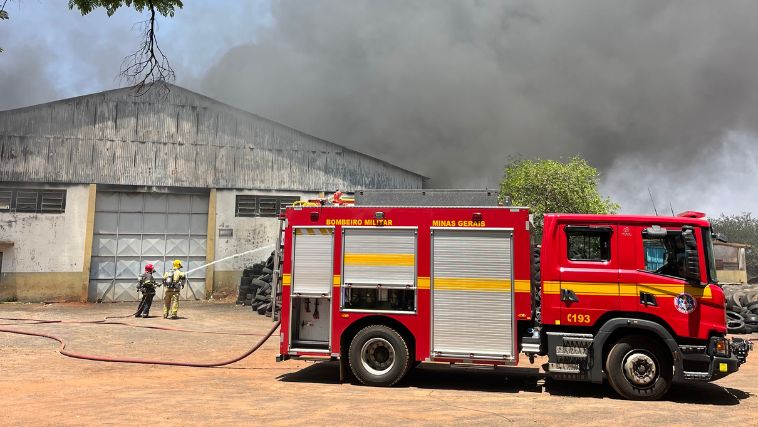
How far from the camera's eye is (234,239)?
79.0ft

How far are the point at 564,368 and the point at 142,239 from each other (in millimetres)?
21359

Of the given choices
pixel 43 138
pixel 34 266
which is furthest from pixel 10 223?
pixel 43 138

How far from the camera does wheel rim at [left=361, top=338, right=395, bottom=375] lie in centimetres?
791

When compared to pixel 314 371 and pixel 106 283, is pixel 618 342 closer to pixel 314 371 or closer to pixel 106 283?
pixel 314 371

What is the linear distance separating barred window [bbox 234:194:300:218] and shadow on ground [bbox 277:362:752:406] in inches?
614

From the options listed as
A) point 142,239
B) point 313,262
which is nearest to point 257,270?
point 142,239

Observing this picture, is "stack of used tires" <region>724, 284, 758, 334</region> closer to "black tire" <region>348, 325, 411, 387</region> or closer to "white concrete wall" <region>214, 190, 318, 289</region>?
"black tire" <region>348, 325, 411, 387</region>

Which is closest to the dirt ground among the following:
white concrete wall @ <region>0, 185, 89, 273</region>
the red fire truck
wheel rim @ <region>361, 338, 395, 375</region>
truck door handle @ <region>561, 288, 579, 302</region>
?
wheel rim @ <region>361, 338, 395, 375</region>

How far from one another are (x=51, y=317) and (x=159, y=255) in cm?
678

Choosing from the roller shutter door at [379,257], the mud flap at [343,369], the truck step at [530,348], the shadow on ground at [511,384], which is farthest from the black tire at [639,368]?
the mud flap at [343,369]

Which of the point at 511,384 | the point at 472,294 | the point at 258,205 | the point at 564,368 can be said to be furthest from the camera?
the point at 258,205

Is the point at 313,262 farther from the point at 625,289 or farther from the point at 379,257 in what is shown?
the point at 625,289

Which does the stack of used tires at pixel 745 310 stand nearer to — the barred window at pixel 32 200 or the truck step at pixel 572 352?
the truck step at pixel 572 352

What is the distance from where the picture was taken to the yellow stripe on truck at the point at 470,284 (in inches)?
301
